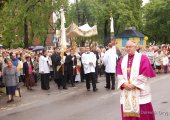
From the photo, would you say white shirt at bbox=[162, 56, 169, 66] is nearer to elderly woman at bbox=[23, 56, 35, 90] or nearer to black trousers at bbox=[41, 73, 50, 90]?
black trousers at bbox=[41, 73, 50, 90]

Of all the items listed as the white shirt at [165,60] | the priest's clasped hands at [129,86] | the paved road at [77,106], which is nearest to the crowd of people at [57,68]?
the paved road at [77,106]

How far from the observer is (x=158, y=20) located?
64312mm

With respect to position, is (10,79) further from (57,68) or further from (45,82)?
(57,68)

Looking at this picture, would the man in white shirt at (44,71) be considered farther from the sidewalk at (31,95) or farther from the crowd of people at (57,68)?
the sidewalk at (31,95)

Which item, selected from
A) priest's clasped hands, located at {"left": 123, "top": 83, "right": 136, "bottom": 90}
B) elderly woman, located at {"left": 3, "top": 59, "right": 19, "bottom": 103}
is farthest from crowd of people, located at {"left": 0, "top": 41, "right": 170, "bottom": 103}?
priest's clasped hands, located at {"left": 123, "top": 83, "right": 136, "bottom": 90}

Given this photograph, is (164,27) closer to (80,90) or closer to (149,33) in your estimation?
(149,33)

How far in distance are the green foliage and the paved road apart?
157 feet

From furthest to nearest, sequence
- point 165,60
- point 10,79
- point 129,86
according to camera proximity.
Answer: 1. point 165,60
2. point 10,79
3. point 129,86

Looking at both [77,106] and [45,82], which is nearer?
[77,106]

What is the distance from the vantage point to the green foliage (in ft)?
209

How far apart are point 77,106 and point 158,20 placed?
174ft

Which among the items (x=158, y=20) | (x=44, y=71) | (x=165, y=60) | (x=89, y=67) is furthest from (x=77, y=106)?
(x=158, y=20)

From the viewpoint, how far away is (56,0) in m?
33.4

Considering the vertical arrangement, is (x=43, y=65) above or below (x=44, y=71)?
above
